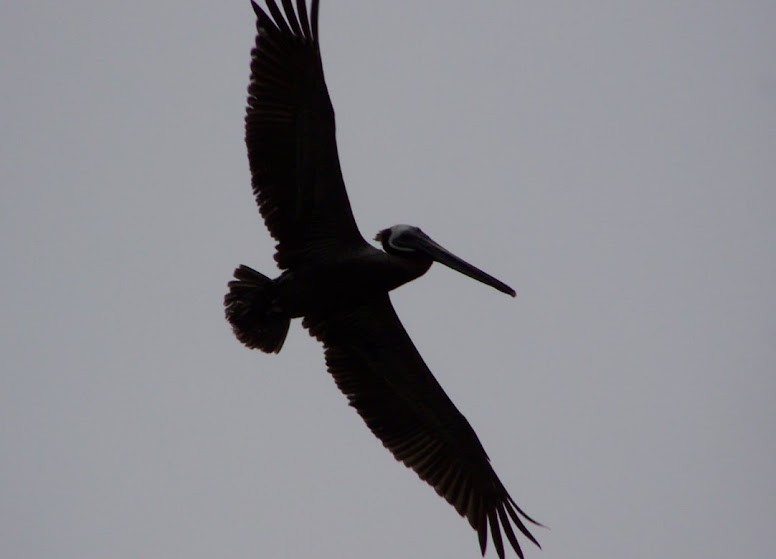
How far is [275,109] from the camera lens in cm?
809

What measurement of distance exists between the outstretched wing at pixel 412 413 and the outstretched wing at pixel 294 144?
0.70m

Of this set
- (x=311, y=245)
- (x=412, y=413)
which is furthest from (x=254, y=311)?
(x=412, y=413)

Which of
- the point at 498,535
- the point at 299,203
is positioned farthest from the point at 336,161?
the point at 498,535

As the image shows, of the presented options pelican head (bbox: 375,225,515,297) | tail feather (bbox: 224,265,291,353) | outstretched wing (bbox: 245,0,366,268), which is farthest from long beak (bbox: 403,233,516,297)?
tail feather (bbox: 224,265,291,353)

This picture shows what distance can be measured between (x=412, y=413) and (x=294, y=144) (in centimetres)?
219

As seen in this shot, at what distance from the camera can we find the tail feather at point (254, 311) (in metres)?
8.30

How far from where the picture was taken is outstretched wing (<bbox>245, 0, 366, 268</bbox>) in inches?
316

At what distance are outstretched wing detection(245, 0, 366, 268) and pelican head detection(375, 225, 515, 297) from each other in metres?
0.25

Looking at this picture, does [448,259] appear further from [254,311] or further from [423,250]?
[254,311]

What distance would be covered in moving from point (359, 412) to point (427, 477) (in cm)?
67

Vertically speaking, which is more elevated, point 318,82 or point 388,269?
point 318,82

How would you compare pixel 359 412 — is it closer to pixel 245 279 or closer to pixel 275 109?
pixel 245 279

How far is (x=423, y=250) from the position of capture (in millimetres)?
8227

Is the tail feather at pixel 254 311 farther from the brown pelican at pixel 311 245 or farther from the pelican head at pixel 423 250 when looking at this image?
the pelican head at pixel 423 250
